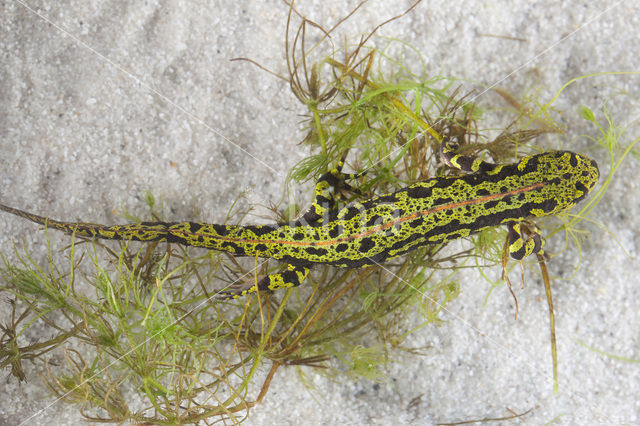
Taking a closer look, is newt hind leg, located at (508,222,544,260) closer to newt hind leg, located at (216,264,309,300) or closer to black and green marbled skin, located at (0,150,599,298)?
black and green marbled skin, located at (0,150,599,298)

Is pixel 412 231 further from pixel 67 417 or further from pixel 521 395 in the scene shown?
pixel 67 417

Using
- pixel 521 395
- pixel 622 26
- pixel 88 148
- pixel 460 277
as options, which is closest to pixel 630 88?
pixel 622 26

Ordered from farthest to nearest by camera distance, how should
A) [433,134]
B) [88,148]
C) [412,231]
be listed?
[88,148] → [433,134] → [412,231]

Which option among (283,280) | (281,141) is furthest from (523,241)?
(281,141)

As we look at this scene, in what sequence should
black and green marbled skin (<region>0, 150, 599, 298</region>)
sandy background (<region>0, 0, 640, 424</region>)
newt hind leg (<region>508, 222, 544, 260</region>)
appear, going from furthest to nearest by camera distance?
sandy background (<region>0, 0, 640, 424</region>) < newt hind leg (<region>508, 222, 544, 260</region>) < black and green marbled skin (<region>0, 150, 599, 298</region>)

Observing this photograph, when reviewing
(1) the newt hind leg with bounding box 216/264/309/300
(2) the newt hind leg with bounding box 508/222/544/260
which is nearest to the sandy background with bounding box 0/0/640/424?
(2) the newt hind leg with bounding box 508/222/544/260

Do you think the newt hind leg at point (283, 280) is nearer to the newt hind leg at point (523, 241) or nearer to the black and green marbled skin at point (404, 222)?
the black and green marbled skin at point (404, 222)
